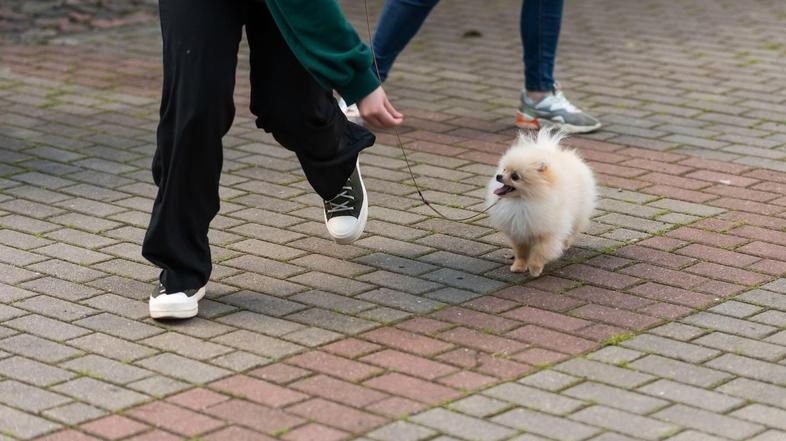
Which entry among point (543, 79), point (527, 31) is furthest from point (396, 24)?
point (543, 79)

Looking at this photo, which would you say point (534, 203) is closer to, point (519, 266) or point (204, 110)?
point (519, 266)

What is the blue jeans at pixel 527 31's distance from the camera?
7277 mm

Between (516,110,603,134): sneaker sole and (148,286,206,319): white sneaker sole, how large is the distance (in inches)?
122

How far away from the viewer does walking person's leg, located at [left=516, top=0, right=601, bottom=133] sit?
7301 mm

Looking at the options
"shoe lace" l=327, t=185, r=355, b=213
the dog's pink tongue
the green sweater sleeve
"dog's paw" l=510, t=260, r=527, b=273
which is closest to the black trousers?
the green sweater sleeve

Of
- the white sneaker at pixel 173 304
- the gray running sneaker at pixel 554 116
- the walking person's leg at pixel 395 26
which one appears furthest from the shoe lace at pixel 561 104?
the white sneaker at pixel 173 304

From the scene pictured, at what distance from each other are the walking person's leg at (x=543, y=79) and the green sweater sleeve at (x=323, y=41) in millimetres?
2938

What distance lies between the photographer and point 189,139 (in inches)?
180

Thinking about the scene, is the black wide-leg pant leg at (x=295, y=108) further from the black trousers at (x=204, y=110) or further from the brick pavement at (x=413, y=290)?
the brick pavement at (x=413, y=290)

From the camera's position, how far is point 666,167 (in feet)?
21.9

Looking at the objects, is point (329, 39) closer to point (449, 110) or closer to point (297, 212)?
point (297, 212)

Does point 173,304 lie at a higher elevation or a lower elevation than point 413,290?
lower

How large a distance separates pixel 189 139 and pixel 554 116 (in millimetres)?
3214

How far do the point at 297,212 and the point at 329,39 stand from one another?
1.71 meters
